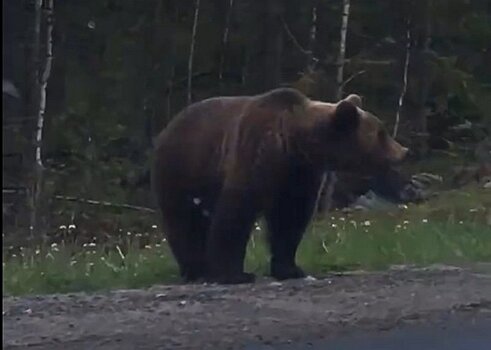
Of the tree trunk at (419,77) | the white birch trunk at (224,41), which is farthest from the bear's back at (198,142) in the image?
the tree trunk at (419,77)

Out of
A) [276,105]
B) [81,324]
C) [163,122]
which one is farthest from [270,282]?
[163,122]

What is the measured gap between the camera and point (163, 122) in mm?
26250

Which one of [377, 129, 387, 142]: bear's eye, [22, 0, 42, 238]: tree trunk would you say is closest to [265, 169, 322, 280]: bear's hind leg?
[377, 129, 387, 142]: bear's eye

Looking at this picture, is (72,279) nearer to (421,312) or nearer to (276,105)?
(276,105)

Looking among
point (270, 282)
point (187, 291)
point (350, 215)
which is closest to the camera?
point (187, 291)

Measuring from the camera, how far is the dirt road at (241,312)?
8.27 metres

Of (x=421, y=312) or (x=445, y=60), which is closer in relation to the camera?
(x=421, y=312)

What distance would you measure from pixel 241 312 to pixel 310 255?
3.45 meters

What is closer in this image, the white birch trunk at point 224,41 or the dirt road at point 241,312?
the dirt road at point 241,312

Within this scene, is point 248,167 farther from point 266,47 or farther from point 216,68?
point 216,68

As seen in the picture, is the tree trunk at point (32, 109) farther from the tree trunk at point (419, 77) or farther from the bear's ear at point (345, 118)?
the bear's ear at point (345, 118)

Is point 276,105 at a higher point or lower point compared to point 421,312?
higher

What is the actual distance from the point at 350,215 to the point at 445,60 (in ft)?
28.1

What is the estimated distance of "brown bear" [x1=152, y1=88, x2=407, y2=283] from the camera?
10.9 metres
